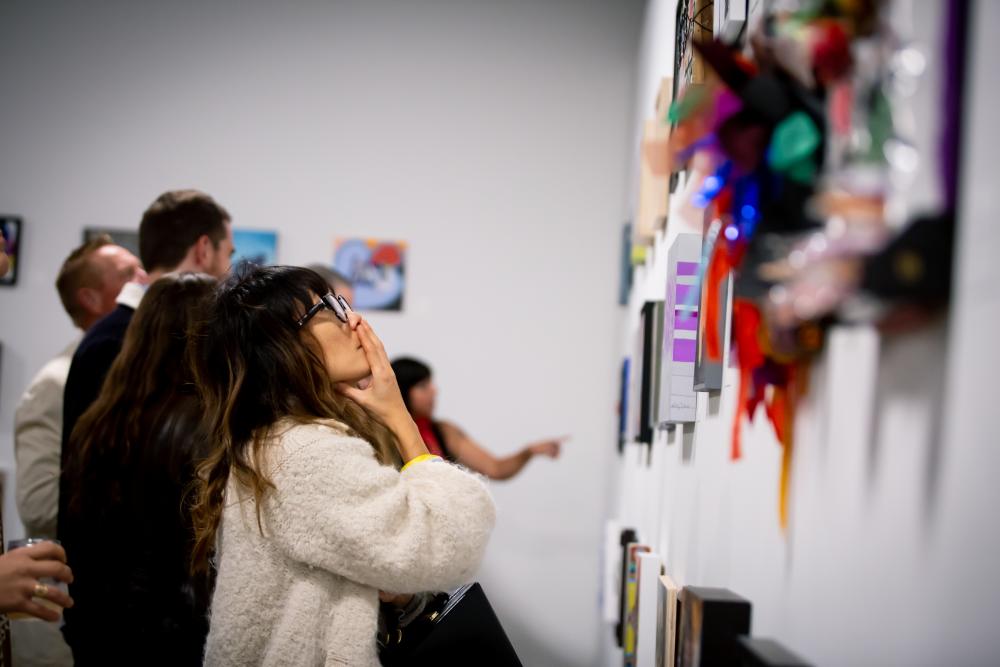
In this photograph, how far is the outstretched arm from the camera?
3.69m

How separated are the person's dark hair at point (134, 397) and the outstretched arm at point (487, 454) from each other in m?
1.89

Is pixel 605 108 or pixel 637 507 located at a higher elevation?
pixel 605 108

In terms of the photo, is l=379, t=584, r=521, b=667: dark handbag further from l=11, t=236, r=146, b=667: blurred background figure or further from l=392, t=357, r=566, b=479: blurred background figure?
l=392, t=357, r=566, b=479: blurred background figure

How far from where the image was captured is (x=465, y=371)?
13.2 feet

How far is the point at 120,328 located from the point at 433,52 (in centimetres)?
240

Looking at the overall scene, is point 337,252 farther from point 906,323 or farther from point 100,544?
point 906,323

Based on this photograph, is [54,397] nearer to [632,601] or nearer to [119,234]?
[632,601]

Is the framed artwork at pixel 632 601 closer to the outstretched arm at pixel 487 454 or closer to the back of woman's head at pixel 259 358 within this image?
the back of woman's head at pixel 259 358

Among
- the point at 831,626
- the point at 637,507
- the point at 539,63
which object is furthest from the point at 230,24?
the point at 831,626

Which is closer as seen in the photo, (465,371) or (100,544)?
(100,544)

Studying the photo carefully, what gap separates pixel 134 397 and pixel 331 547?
2.39 ft

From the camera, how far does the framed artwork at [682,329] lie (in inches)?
55.6

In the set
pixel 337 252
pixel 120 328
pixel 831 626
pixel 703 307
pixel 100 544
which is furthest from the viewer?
pixel 337 252

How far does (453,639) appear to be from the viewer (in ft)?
4.65
